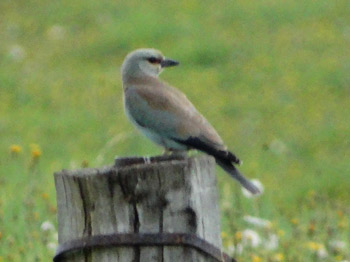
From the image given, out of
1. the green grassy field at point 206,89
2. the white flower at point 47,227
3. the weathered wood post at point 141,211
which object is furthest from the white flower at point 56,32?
the weathered wood post at point 141,211

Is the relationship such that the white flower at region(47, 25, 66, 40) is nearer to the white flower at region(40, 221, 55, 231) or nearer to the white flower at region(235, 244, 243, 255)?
the white flower at region(40, 221, 55, 231)

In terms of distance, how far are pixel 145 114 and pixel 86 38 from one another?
994cm

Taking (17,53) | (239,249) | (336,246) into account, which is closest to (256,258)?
(239,249)

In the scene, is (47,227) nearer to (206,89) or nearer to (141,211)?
(141,211)

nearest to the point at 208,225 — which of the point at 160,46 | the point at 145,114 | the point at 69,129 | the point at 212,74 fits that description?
the point at 145,114

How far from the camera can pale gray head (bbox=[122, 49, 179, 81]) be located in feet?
19.3

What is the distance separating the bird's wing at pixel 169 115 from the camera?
203 inches

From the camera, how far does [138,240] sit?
338 centimetres

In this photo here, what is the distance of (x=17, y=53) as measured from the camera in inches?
587

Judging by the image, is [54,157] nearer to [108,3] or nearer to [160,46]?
[160,46]

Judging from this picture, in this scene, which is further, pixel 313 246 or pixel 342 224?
pixel 342 224

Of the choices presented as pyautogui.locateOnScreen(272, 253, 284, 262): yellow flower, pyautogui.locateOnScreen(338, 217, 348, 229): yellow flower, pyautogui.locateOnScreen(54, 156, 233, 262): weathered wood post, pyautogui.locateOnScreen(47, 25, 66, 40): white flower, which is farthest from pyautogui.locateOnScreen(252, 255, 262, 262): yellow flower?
pyautogui.locateOnScreen(47, 25, 66, 40): white flower

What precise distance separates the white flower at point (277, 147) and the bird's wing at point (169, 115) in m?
5.45

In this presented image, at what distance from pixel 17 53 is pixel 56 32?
3.04 ft
